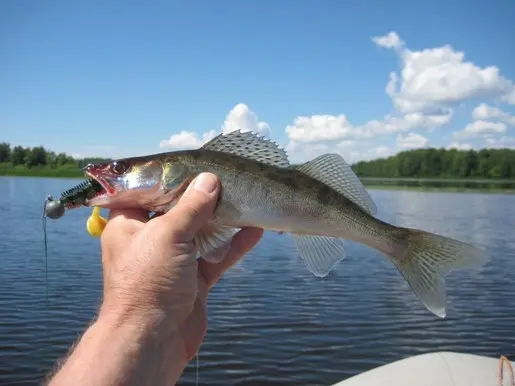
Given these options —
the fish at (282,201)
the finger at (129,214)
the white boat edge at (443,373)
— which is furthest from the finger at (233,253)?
the white boat edge at (443,373)

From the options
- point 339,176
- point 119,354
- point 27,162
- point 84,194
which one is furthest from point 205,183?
point 27,162

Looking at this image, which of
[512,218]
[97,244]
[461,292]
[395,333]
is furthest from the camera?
[512,218]

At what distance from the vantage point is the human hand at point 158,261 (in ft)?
10.5

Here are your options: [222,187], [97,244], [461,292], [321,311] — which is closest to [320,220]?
[222,187]

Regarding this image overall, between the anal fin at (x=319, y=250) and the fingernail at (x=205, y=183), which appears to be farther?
the anal fin at (x=319, y=250)

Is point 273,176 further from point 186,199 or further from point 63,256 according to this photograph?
point 63,256

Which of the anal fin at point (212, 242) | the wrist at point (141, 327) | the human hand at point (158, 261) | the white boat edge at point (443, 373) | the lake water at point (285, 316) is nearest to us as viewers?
the wrist at point (141, 327)

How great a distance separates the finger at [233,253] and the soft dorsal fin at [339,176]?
0.69 metres

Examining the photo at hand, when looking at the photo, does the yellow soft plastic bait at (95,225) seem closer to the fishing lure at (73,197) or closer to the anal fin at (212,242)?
the fishing lure at (73,197)

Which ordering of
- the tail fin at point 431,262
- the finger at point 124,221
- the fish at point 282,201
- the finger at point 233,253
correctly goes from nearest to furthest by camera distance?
1. the finger at point 124,221
2. the fish at point 282,201
3. the tail fin at point 431,262
4. the finger at point 233,253

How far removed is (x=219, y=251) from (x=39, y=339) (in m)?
11.8

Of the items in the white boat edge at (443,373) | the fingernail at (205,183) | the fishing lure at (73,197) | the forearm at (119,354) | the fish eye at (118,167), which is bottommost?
the white boat edge at (443,373)

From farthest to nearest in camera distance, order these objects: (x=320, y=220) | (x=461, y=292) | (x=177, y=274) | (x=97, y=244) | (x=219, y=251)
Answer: (x=97, y=244) < (x=461, y=292) < (x=320, y=220) < (x=219, y=251) < (x=177, y=274)

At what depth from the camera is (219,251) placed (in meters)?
3.89
